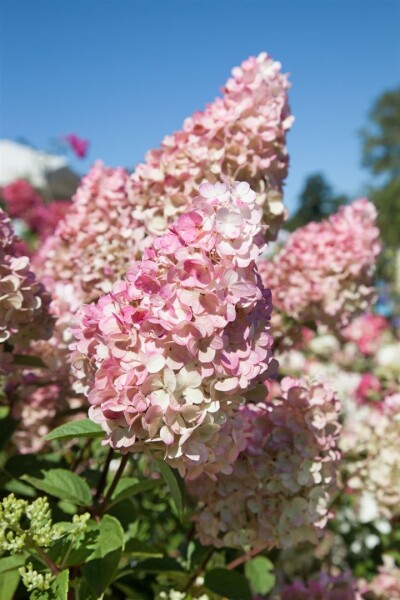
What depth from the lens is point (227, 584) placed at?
1.33 metres

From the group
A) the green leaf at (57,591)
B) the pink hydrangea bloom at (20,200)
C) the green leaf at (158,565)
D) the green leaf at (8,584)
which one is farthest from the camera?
the pink hydrangea bloom at (20,200)

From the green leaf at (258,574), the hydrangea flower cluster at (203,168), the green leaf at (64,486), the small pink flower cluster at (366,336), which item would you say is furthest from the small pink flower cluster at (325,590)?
the small pink flower cluster at (366,336)

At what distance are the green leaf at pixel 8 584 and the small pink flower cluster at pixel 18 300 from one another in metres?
0.33

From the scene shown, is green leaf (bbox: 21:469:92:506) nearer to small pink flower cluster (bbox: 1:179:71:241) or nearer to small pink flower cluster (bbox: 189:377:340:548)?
small pink flower cluster (bbox: 189:377:340:548)

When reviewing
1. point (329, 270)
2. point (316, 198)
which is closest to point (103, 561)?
point (329, 270)

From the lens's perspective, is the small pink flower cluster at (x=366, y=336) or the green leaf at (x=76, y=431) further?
the small pink flower cluster at (x=366, y=336)

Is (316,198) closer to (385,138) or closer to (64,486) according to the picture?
(385,138)

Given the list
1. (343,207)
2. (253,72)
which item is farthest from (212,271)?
(343,207)

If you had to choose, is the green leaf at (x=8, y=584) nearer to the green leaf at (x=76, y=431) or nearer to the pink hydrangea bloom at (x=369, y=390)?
the green leaf at (x=76, y=431)

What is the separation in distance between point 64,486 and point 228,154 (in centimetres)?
70

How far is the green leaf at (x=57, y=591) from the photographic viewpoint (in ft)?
2.86

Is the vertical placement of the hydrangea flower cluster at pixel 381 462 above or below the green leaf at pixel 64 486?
above

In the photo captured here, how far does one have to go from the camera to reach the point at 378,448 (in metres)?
2.05

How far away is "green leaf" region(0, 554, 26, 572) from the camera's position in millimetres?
1061
